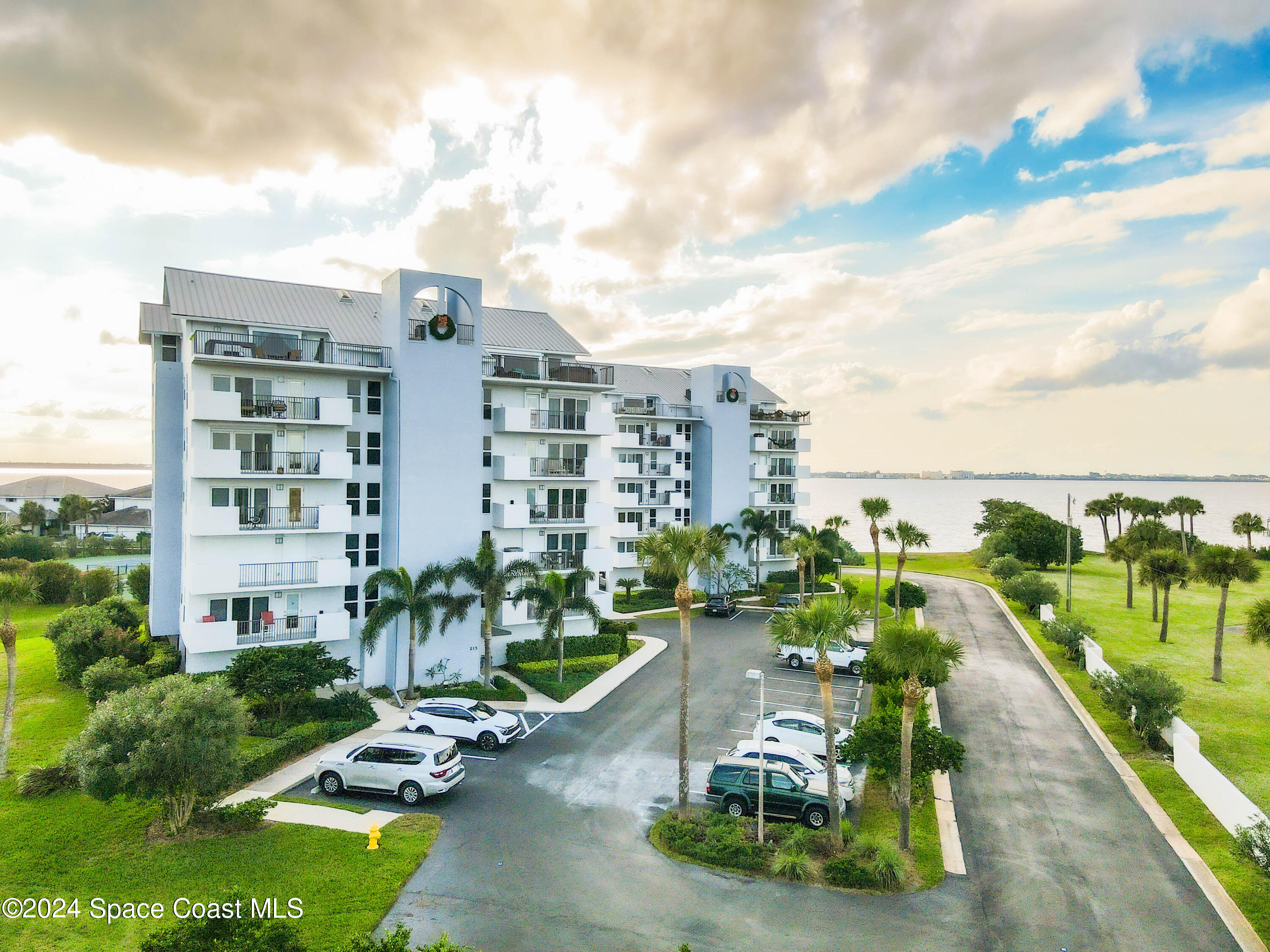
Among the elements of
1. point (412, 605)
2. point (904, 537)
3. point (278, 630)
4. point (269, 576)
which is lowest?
point (278, 630)

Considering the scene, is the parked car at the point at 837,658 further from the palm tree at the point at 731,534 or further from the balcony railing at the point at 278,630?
the balcony railing at the point at 278,630

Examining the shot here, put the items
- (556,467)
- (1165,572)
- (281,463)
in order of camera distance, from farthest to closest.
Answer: (1165,572), (556,467), (281,463)

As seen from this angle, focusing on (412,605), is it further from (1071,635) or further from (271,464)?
(1071,635)

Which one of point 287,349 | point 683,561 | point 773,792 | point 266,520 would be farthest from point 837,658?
point 287,349

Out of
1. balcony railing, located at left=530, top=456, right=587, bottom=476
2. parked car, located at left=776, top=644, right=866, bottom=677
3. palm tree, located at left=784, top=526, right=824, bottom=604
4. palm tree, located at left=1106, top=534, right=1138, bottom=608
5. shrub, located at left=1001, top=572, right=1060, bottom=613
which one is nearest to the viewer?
parked car, located at left=776, top=644, right=866, bottom=677

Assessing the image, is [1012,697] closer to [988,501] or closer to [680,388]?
[680,388]

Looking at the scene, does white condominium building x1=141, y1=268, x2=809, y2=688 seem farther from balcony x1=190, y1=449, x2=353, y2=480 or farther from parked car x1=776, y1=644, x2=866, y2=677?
parked car x1=776, y1=644, x2=866, y2=677

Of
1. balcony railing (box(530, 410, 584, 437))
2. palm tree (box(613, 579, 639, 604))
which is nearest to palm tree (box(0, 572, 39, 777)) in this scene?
balcony railing (box(530, 410, 584, 437))
